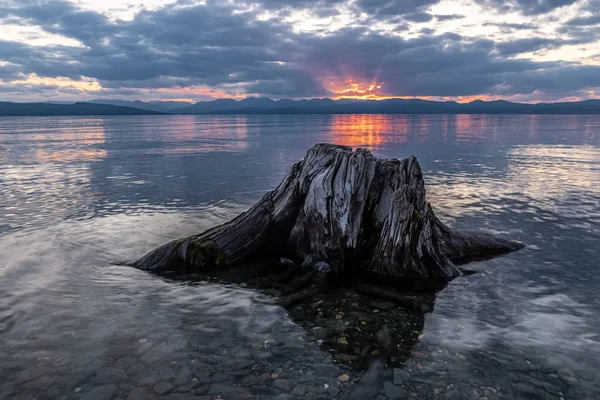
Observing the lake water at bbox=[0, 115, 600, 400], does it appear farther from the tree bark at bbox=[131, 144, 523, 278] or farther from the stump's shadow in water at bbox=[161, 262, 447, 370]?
the tree bark at bbox=[131, 144, 523, 278]

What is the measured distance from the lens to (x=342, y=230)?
13.0 meters

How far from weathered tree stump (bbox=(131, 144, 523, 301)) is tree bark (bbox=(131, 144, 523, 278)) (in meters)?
0.03

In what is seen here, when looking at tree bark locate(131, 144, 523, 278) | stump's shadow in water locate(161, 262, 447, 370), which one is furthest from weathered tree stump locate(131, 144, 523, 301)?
stump's shadow in water locate(161, 262, 447, 370)

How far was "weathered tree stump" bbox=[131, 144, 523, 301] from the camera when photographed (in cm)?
1285

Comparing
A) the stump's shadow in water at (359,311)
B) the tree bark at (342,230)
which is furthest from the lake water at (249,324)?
the tree bark at (342,230)

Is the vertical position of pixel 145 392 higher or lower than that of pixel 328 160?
lower

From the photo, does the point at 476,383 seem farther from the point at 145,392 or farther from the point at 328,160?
the point at 328,160

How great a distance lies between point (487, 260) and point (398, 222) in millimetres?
3955

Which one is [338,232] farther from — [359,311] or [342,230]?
[359,311]

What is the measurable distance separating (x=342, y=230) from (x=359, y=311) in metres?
3.12

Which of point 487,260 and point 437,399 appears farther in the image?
point 487,260

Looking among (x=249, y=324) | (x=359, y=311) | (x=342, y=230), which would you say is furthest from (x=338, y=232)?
(x=249, y=324)

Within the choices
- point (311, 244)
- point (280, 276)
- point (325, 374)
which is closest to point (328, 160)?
point (311, 244)

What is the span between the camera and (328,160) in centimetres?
1415
